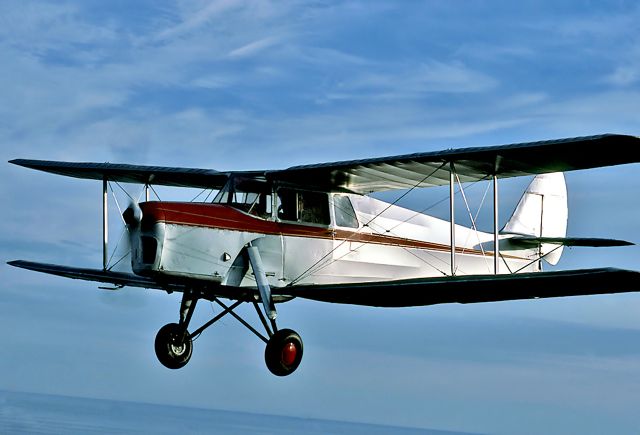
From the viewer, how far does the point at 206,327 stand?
1811 centimetres

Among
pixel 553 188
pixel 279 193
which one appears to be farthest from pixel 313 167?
pixel 553 188

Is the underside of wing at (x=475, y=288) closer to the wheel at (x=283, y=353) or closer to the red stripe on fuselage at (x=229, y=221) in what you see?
the wheel at (x=283, y=353)

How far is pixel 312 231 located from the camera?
1805 cm

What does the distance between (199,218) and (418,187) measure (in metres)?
4.52

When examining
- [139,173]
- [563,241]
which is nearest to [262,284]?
[139,173]

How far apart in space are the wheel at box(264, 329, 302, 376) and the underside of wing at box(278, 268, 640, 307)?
776 millimetres

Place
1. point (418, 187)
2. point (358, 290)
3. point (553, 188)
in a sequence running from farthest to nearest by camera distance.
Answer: point (553, 188), point (418, 187), point (358, 290)

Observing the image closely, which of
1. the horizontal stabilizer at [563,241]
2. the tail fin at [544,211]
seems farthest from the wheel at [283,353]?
the tail fin at [544,211]

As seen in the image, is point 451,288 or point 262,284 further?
point 262,284

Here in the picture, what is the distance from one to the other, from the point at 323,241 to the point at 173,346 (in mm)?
3020

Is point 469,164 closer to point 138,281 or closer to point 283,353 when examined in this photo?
point 283,353

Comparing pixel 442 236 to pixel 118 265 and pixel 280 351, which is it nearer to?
pixel 280 351

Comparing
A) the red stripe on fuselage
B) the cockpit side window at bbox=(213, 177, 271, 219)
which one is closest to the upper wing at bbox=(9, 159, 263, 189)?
the cockpit side window at bbox=(213, 177, 271, 219)

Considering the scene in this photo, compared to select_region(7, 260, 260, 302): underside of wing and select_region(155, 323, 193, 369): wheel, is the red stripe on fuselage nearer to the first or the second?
select_region(7, 260, 260, 302): underside of wing
